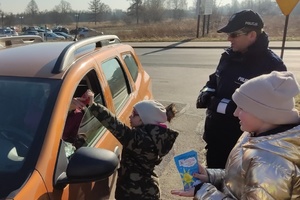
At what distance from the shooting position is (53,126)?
1890 millimetres

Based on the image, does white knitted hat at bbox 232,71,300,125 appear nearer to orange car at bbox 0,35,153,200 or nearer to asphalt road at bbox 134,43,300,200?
orange car at bbox 0,35,153,200

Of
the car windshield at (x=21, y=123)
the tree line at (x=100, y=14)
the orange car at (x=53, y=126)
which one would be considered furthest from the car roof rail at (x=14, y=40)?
the tree line at (x=100, y=14)

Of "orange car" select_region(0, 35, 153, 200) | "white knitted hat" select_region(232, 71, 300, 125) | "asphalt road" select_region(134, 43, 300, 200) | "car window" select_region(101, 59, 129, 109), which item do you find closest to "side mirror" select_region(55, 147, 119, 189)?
"orange car" select_region(0, 35, 153, 200)

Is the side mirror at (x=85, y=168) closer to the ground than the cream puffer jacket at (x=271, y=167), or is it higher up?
closer to the ground

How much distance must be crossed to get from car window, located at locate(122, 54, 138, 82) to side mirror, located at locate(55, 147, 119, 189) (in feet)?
6.35

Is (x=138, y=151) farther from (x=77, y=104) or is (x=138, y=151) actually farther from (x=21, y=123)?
(x=21, y=123)

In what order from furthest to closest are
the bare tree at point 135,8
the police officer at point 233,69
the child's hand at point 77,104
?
the bare tree at point 135,8
the police officer at point 233,69
the child's hand at point 77,104

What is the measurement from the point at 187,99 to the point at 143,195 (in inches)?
237

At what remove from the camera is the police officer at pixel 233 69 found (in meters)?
2.92

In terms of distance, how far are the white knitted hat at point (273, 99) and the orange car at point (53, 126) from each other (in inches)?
31.2

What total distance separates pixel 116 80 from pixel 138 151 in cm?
95

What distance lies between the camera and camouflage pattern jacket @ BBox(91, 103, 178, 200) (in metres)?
2.38

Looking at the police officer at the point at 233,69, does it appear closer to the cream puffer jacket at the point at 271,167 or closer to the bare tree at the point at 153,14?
the cream puffer jacket at the point at 271,167

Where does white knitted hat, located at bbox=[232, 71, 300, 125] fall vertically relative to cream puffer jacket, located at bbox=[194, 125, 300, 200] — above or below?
above
